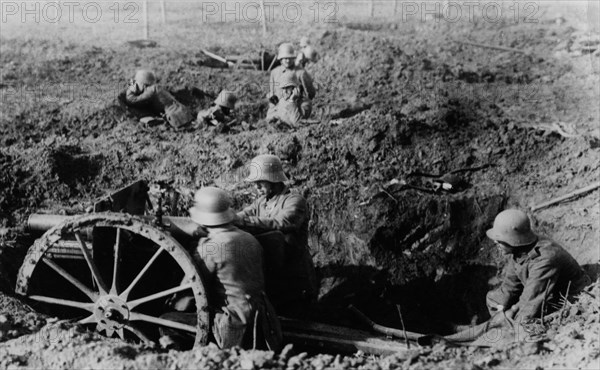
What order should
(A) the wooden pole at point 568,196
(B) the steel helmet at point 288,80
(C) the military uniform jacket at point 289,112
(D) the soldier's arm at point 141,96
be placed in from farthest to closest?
(D) the soldier's arm at point 141,96 → (B) the steel helmet at point 288,80 → (C) the military uniform jacket at point 289,112 → (A) the wooden pole at point 568,196

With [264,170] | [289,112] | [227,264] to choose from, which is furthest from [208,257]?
[289,112]

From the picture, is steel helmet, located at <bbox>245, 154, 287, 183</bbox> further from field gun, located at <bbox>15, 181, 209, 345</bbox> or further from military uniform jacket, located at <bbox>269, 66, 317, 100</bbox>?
military uniform jacket, located at <bbox>269, 66, 317, 100</bbox>

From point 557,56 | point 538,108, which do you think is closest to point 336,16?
point 557,56

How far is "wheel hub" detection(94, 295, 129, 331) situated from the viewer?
6629 mm

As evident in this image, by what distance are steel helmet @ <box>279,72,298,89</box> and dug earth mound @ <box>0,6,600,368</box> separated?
30.9 inches

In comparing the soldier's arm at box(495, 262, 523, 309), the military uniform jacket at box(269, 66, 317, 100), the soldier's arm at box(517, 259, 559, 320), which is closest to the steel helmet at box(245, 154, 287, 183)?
the soldier's arm at box(495, 262, 523, 309)

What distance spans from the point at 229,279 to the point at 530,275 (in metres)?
2.83

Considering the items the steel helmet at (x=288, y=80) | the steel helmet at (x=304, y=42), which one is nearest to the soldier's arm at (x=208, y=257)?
the steel helmet at (x=288, y=80)

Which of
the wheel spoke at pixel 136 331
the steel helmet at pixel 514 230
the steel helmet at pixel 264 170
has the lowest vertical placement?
the wheel spoke at pixel 136 331

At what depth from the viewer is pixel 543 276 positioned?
697 centimetres

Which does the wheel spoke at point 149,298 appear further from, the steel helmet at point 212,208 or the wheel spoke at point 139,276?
the steel helmet at point 212,208

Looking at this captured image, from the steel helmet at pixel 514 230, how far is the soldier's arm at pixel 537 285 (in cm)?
26

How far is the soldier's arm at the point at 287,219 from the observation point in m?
7.10

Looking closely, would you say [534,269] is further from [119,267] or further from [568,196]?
[119,267]
